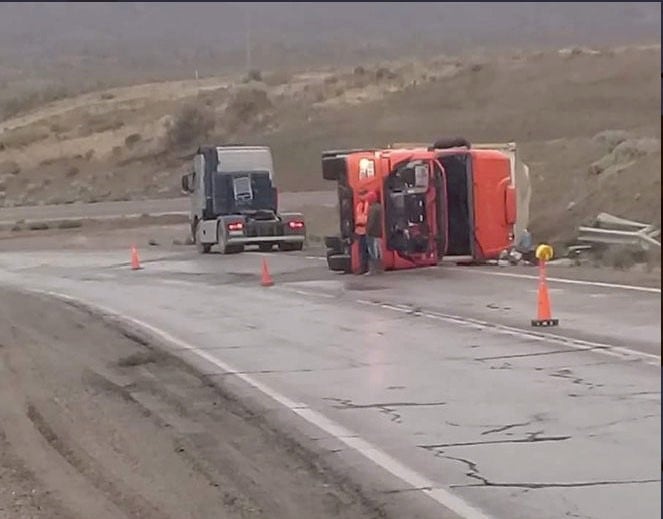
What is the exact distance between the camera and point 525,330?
17234 mm

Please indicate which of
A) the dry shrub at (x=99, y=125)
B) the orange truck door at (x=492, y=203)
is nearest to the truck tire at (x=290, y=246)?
the dry shrub at (x=99, y=125)

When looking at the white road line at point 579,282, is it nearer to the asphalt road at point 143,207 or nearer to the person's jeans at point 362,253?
the person's jeans at point 362,253

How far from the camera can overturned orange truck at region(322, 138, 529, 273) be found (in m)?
28.2

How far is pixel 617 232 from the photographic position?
30.5m

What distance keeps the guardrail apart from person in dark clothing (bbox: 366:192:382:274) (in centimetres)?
506

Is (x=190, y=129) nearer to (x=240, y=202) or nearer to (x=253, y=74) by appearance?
(x=240, y=202)

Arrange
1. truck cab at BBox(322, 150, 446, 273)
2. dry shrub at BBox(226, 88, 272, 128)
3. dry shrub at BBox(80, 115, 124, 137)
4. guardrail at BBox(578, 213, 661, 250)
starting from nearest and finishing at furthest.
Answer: truck cab at BBox(322, 150, 446, 273) < guardrail at BBox(578, 213, 661, 250) < dry shrub at BBox(80, 115, 124, 137) < dry shrub at BBox(226, 88, 272, 128)

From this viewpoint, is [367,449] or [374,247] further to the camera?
[374,247]

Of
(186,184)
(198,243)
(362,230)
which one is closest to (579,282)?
(362,230)

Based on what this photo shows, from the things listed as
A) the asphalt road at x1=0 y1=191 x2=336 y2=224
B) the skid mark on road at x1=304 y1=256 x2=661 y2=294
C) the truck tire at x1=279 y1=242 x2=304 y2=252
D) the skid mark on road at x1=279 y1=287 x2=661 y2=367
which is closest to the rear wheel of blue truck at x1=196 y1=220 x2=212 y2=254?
the truck tire at x1=279 y1=242 x2=304 y2=252

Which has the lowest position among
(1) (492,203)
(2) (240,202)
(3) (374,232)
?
(3) (374,232)

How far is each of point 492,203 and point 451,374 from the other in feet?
49.5

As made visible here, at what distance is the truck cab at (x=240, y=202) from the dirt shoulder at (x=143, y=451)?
913 inches

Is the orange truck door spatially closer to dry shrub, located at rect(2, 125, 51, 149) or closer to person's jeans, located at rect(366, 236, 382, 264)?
person's jeans, located at rect(366, 236, 382, 264)
